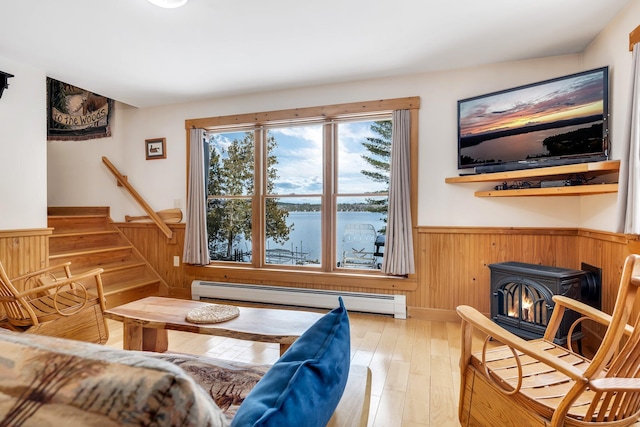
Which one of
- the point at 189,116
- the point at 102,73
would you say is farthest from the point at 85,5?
the point at 189,116

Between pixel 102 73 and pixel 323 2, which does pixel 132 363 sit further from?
pixel 102 73

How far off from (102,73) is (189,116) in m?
1.03

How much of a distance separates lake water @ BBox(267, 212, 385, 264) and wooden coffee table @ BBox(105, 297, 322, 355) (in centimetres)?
156

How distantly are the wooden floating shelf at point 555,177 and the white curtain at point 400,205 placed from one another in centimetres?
43

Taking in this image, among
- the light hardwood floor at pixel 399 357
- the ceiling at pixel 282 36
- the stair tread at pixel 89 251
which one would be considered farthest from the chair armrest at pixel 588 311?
the stair tread at pixel 89 251

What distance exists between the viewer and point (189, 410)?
418 millimetres

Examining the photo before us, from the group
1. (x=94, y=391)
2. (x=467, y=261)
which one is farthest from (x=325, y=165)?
(x=94, y=391)

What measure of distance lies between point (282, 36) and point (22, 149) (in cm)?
262

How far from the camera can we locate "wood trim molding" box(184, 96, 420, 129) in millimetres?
3236

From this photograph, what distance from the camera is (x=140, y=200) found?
412 centimetres

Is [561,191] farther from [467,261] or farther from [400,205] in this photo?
[400,205]

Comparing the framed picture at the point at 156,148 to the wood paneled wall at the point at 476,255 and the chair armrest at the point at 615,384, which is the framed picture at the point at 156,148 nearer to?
the wood paneled wall at the point at 476,255

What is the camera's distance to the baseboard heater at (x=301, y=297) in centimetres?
322

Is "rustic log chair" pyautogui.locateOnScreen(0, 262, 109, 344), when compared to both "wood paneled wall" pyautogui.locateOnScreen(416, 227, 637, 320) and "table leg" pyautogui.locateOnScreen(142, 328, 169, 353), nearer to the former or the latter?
"table leg" pyautogui.locateOnScreen(142, 328, 169, 353)
